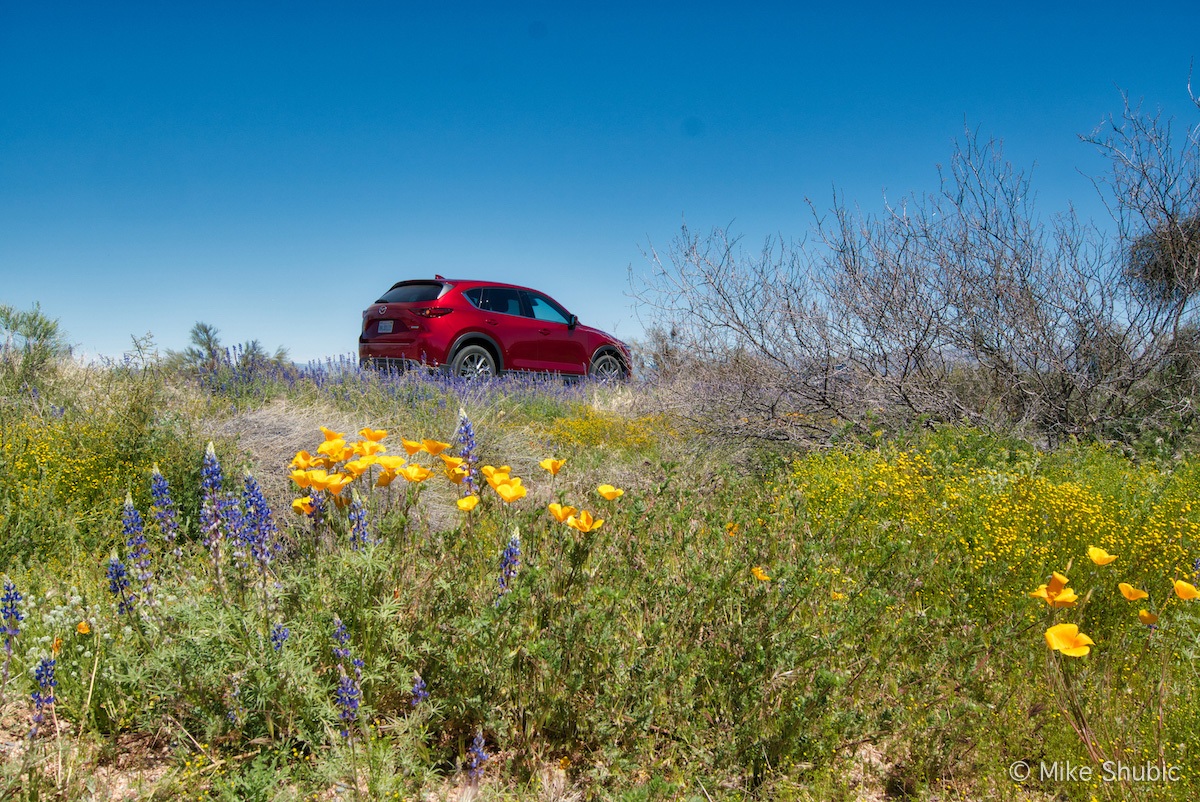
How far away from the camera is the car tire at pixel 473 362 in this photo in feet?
33.8

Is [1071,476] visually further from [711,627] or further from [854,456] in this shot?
[711,627]

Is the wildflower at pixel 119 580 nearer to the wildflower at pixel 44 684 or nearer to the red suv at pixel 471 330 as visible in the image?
the wildflower at pixel 44 684

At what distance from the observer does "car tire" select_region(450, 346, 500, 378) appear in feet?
33.8

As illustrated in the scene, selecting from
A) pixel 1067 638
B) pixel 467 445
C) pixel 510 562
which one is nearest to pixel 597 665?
pixel 510 562

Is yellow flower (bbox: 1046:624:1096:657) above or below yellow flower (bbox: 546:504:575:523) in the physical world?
below

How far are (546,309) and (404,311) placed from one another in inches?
102

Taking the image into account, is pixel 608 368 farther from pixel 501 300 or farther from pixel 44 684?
pixel 44 684

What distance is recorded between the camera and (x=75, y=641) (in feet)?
8.30

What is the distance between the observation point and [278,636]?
6.57ft

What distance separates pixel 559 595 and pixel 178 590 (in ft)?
5.48

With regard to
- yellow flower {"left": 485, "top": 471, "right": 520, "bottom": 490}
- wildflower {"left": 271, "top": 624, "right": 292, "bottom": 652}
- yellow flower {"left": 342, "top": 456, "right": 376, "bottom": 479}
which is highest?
yellow flower {"left": 342, "top": 456, "right": 376, "bottom": 479}

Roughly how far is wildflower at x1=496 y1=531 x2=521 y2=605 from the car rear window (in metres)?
8.50

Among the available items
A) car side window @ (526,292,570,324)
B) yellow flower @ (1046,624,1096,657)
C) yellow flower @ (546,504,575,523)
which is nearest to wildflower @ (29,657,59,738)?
yellow flower @ (546,504,575,523)

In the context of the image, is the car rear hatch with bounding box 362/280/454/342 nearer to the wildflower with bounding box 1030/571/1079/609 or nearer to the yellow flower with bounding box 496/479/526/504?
the yellow flower with bounding box 496/479/526/504
